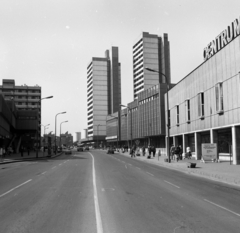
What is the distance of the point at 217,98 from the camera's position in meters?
30.8

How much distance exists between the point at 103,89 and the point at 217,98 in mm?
138546

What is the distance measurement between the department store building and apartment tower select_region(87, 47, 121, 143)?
Answer: 398 feet

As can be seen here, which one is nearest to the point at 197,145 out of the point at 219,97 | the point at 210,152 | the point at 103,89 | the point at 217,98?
the point at 210,152

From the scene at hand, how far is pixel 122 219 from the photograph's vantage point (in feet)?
22.9

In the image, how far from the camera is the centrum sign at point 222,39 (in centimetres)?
2955

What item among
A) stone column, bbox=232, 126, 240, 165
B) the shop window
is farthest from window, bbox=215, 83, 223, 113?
stone column, bbox=232, 126, 240, 165

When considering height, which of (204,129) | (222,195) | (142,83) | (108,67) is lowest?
(222,195)

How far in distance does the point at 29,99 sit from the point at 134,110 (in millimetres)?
56001

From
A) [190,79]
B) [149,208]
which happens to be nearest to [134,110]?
[190,79]

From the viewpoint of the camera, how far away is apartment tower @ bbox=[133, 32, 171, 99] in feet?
445

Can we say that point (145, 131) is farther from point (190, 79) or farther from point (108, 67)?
point (108, 67)

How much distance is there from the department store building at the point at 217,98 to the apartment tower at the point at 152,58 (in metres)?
92.2

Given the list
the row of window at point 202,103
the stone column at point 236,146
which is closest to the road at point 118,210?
the stone column at point 236,146

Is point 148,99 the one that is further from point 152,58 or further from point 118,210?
point 118,210
